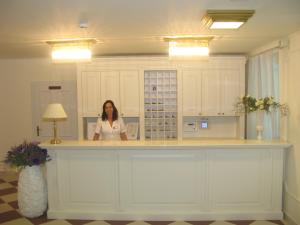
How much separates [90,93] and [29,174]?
1921mm

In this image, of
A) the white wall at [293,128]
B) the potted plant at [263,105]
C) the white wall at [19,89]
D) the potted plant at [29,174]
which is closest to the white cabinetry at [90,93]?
the white wall at [19,89]

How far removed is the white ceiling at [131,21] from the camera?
85.3 inches

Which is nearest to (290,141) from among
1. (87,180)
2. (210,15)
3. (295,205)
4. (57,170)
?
(295,205)

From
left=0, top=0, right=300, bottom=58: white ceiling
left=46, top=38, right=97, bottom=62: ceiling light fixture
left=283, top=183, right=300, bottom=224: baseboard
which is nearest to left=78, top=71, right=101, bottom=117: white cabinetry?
left=0, top=0, right=300, bottom=58: white ceiling

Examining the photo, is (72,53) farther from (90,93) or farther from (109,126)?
(90,93)

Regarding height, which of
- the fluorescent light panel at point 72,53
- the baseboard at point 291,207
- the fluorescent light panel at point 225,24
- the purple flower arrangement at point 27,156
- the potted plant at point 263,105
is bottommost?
the baseboard at point 291,207

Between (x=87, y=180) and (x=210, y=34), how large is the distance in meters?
2.39

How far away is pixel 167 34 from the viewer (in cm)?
322

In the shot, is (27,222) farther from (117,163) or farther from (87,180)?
(117,163)

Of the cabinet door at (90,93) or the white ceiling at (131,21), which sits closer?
the white ceiling at (131,21)

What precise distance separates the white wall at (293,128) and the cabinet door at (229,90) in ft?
4.80

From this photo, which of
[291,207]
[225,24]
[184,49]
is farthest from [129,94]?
[291,207]

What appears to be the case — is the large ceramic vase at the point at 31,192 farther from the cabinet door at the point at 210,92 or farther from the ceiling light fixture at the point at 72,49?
the cabinet door at the point at 210,92

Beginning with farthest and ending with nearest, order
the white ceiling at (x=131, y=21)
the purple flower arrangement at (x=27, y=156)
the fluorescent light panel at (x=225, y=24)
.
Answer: the purple flower arrangement at (x=27, y=156), the fluorescent light panel at (x=225, y=24), the white ceiling at (x=131, y=21)
